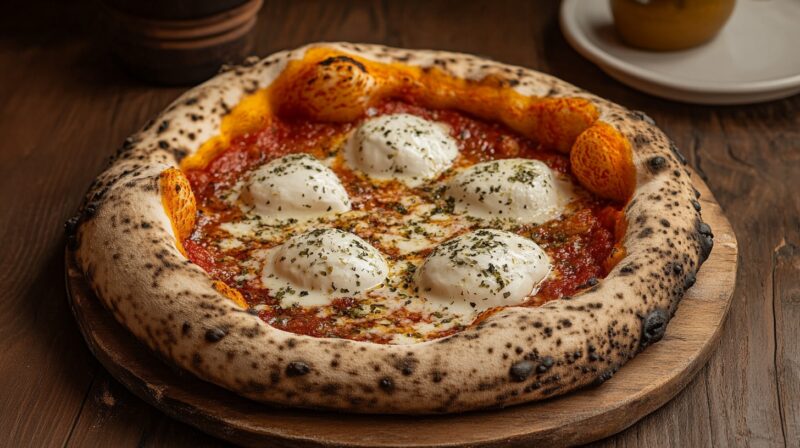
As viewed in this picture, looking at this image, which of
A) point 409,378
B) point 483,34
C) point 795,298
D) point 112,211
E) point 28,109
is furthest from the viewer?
point 483,34

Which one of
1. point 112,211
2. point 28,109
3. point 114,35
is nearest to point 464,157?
point 112,211

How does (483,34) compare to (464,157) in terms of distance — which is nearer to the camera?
(464,157)

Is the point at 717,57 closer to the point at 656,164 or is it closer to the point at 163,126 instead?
the point at 656,164

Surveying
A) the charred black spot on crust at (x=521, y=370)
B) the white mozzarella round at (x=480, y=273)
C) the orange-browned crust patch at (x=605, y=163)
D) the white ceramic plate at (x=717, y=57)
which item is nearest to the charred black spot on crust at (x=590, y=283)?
the white mozzarella round at (x=480, y=273)

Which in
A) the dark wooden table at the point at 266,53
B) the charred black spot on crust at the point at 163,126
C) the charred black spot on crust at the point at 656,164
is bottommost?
the dark wooden table at the point at 266,53

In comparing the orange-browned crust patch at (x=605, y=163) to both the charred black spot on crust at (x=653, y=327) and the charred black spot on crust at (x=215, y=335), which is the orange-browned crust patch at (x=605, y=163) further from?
the charred black spot on crust at (x=215, y=335)

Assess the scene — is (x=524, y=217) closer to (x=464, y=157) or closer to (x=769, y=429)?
(x=464, y=157)

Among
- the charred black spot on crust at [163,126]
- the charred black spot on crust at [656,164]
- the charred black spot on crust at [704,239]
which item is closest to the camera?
the charred black spot on crust at [704,239]

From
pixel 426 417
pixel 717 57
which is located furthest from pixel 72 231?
pixel 717 57

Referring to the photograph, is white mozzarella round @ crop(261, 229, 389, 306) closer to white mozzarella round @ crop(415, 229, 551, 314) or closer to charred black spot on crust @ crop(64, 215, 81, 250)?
white mozzarella round @ crop(415, 229, 551, 314)
